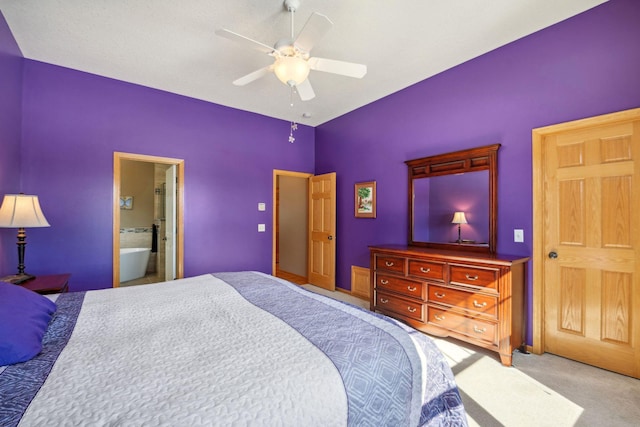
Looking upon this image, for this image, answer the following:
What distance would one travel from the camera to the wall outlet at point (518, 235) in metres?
2.66

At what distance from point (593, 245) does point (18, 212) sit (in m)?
4.71

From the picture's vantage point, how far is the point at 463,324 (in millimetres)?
2582

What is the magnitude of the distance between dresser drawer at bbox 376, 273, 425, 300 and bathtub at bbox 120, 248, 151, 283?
14.5 feet

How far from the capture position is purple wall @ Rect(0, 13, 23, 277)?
2.44 m

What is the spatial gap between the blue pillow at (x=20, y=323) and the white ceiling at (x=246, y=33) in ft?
7.25

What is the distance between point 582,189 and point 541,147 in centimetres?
48

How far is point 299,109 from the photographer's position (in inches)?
174

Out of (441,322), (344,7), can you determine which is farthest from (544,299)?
(344,7)

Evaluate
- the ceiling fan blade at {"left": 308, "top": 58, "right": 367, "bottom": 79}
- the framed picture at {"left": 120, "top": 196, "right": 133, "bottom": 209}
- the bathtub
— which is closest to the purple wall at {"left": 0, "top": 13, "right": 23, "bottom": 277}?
the bathtub

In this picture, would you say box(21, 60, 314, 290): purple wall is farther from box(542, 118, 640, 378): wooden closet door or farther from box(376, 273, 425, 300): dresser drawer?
box(542, 118, 640, 378): wooden closet door

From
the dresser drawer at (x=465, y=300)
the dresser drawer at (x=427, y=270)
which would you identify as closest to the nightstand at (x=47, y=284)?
the dresser drawer at (x=427, y=270)

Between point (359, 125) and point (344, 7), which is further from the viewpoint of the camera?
point (359, 125)

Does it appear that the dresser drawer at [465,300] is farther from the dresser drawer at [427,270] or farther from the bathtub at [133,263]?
the bathtub at [133,263]

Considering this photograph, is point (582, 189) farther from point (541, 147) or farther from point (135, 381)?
point (135, 381)
